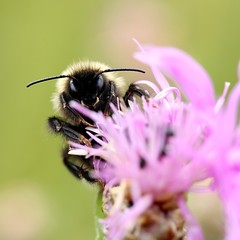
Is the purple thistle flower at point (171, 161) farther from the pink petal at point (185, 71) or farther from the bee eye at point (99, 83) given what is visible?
the bee eye at point (99, 83)

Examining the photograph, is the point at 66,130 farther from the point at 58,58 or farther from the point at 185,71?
the point at 58,58

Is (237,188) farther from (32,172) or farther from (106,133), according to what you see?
(32,172)

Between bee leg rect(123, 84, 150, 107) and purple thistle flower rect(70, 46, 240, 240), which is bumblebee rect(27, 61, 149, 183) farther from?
purple thistle flower rect(70, 46, 240, 240)

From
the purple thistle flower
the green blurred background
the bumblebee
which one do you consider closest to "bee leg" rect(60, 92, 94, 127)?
the bumblebee

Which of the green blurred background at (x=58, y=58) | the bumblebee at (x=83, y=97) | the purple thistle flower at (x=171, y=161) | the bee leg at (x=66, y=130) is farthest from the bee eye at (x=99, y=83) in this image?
the green blurred background at (x=58, y=58)

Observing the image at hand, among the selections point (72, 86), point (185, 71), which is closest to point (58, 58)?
point (72, 86)
